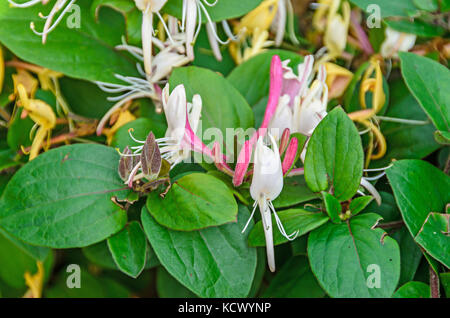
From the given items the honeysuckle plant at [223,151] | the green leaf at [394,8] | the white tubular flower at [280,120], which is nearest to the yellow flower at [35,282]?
the honeysuckle plant at [223,151]

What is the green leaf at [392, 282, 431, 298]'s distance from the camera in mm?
562

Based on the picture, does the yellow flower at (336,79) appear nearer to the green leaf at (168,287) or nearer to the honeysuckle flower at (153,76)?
the honeysuckle flower at (153,76)

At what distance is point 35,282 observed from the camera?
788 mm

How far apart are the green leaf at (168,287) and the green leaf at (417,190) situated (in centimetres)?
35

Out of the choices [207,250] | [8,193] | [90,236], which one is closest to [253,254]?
[207,250]

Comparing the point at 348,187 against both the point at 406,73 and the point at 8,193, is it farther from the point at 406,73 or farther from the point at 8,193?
the point at 8,193

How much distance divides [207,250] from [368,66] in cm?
38

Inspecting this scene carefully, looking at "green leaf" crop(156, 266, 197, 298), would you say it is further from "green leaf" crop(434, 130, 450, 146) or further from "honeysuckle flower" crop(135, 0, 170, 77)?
"green leaf" crop(434, 130, 450, 146)

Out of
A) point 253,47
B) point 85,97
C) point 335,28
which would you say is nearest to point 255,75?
point 253,47

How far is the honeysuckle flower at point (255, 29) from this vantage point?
2.46ft

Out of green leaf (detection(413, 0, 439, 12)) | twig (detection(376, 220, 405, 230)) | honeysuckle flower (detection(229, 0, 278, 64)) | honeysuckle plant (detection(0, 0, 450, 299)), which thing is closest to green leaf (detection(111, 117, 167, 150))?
honeysuckle plant (detection(0, 0, 450, 299))

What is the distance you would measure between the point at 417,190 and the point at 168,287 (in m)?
0.40

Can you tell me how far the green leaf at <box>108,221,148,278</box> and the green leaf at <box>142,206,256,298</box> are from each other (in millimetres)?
29
